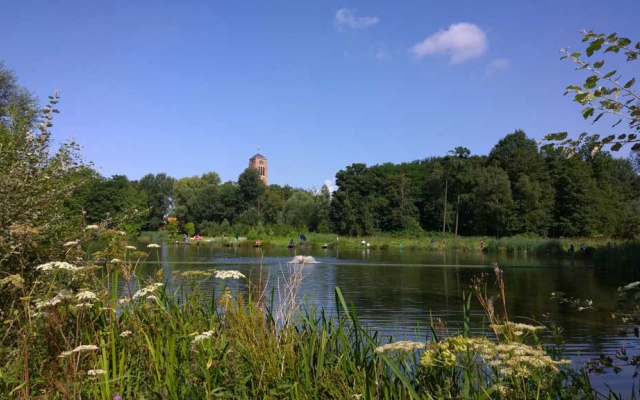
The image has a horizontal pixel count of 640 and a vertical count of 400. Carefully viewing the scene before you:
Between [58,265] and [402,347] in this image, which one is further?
[58,265]

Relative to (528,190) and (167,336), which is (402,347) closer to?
(167,336)

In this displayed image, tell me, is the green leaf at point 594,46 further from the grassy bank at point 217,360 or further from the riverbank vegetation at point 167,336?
the grassy bank at point 217,360

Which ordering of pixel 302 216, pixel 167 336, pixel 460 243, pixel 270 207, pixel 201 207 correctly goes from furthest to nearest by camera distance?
pixel 270 207
pixel 201 207
pixel 302 216
pixel 460 243
pixel 167 336

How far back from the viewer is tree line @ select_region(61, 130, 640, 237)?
53000 millimetres

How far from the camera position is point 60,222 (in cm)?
478

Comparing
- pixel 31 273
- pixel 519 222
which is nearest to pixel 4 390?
pixel 31 273

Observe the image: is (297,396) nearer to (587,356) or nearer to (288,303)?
(288,303)

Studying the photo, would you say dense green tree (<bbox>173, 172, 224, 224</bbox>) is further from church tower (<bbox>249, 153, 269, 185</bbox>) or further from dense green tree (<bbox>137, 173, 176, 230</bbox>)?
church tower (<bbox>249, 153, 269, 185</bbox>)

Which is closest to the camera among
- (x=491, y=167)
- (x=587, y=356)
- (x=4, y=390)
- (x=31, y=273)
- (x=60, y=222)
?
(x=4, y=390)

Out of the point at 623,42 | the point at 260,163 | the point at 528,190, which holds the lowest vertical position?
the point at 623,42

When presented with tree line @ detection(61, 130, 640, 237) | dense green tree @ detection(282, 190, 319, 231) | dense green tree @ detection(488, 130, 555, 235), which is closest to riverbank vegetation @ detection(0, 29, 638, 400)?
tree line @ detection(61, 130, 640, 237)

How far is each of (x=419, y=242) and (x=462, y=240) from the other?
5.50m

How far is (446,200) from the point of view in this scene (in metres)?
63.7

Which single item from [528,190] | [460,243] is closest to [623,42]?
[460,243]
